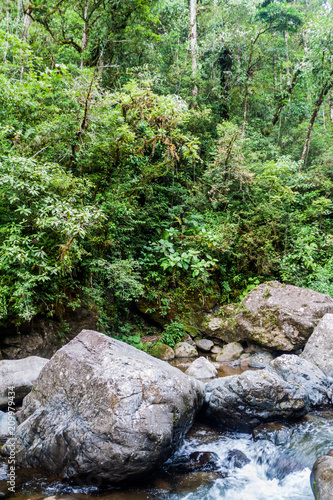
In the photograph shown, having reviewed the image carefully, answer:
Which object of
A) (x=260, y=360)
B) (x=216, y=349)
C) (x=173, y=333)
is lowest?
(x=216, y=349)

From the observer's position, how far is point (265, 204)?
1137 centimetres

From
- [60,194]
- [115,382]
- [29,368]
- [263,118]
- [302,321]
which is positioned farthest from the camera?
[263,118]

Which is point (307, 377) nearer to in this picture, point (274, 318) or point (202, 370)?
point (202, 370)

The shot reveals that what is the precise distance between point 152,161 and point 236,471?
980 centimetres

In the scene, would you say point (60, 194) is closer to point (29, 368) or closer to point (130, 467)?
point (29, 368)

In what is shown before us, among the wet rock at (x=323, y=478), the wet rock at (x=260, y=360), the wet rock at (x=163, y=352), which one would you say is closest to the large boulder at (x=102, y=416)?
the wet rock at (x=323, y=478)

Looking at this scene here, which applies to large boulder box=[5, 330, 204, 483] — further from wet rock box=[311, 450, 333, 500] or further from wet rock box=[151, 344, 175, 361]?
wet rock box=[151, 344, 175, 361]

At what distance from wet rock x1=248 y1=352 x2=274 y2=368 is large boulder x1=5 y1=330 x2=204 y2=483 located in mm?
3914

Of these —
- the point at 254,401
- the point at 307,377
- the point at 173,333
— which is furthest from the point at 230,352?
the point at 254,401

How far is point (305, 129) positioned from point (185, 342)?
41.5ft

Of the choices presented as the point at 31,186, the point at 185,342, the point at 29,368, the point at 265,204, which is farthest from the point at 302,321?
the point at 31,186

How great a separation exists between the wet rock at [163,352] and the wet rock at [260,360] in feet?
7.07

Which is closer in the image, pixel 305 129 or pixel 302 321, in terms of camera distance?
pixel 302 321

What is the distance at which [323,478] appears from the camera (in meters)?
3.35
